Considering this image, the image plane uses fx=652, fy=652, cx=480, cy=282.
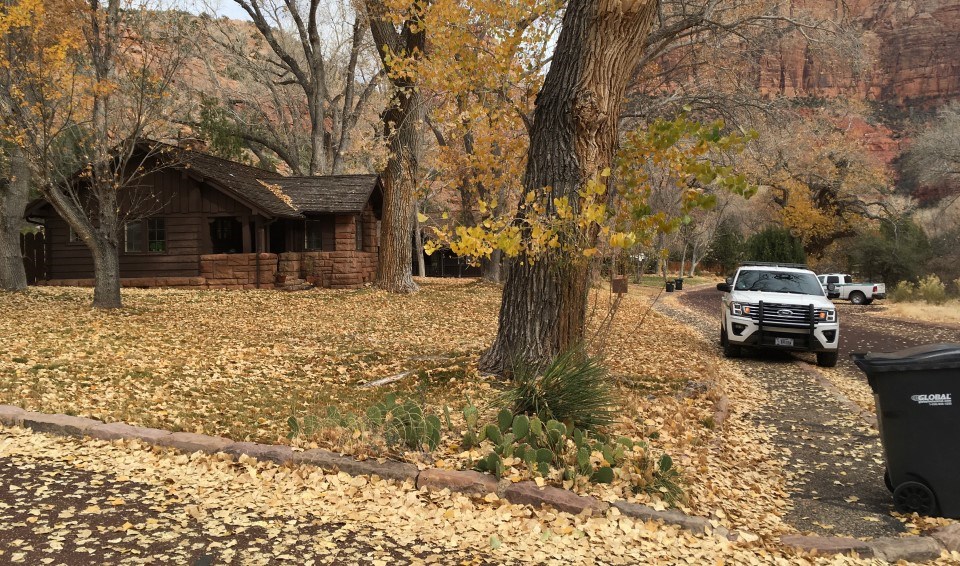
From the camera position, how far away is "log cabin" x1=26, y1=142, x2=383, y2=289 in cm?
2359

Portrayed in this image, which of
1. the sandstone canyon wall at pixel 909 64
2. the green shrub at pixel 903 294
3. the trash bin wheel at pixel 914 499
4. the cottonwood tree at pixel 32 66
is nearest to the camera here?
the trash bin wheel at pixel 914 499

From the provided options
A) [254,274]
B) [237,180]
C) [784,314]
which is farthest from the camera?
[237,180]

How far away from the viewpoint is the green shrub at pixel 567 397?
18.3 feet

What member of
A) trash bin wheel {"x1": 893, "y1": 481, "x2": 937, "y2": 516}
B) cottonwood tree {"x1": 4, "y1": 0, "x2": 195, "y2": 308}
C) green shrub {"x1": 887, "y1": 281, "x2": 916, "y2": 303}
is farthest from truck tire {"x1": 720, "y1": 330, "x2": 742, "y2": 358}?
green shrub {"x1": 887, "y1": 281, "x2": 916, "y2": 303}

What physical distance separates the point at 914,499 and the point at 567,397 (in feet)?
8.53

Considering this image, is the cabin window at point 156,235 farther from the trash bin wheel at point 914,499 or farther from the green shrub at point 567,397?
the trash bin wheel at point 914,499

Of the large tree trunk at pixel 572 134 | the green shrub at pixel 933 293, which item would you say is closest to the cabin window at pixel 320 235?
the large tree trunk at pixel 572 134

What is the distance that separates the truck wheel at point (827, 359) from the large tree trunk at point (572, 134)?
666cm

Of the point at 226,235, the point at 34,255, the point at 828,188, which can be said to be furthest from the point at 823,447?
the point at 828,188

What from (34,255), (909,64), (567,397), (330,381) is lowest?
(330,381)

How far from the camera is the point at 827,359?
11500 millimetres

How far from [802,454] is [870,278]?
1396 inches

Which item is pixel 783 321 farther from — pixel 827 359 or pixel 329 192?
pixel 329 192

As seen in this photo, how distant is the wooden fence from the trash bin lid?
2829 cm
